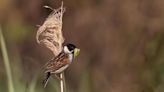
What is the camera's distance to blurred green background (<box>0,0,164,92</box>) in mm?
4992

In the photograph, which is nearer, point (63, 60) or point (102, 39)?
point (63, 60)

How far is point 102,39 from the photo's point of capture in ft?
25.8

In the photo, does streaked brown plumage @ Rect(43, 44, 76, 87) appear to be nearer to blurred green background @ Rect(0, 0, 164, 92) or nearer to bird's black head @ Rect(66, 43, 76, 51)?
bird's black head @ Rect(66, 43, 76, 51)

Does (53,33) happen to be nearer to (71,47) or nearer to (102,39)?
(71,47)

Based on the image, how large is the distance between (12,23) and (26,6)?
471mm

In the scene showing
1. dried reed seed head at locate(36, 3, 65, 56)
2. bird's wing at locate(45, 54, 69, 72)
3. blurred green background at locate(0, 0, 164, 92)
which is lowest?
blurred green background at locate(0, 0, 164, 92)

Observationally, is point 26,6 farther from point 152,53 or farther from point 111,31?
point 152,53

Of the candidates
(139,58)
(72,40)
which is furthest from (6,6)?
(139,58)

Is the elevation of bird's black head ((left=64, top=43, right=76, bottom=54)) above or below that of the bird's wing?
above

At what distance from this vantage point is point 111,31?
777cm

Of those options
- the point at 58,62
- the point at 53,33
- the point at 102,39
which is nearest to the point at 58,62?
the point at 58,62

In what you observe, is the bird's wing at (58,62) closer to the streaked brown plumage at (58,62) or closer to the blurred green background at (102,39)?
the streaked brown plumage at (58,62)

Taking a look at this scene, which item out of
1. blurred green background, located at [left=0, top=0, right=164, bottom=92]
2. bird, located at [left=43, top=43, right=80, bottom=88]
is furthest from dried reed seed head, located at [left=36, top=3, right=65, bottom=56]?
blurred green background, located at [left=0, top=0, right=164, bottom=92]

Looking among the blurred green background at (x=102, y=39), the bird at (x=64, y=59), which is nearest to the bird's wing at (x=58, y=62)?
the bird at (x=64, y=59)
